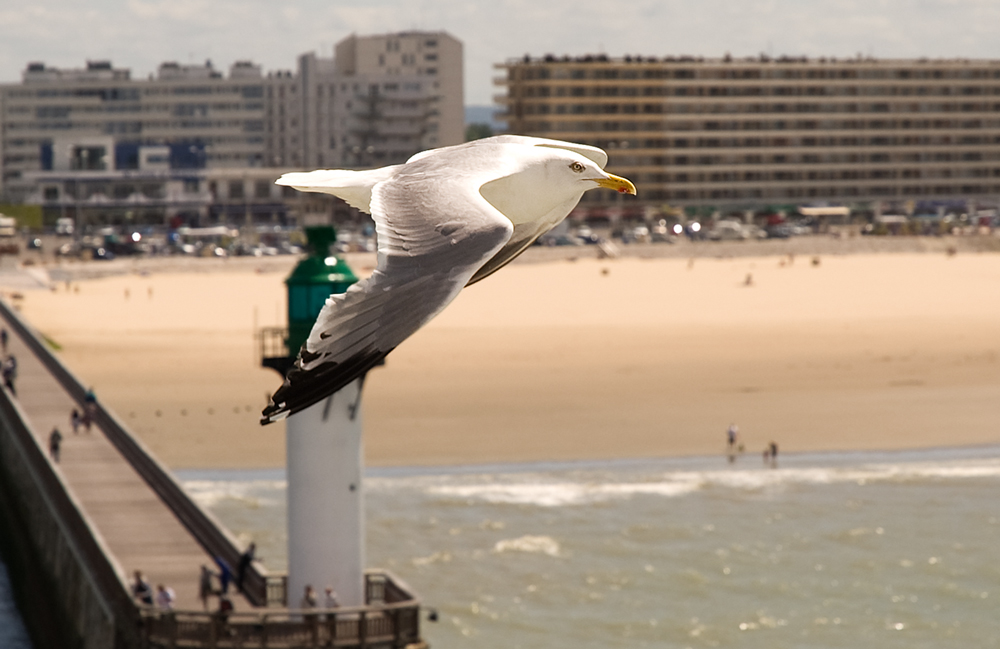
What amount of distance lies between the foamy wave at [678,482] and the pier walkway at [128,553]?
9753 mm

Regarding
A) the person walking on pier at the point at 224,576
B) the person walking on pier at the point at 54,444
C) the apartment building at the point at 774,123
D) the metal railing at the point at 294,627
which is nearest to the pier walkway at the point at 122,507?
the person walking on pier at the point at 54,444

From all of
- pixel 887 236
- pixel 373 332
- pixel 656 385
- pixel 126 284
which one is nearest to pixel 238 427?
pixel 656 385

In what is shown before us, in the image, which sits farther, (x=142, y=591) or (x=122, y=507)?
(x=122, y=507)

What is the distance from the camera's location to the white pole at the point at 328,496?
1861 centimetres

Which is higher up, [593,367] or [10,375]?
[10,375]

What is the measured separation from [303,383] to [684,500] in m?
34.2

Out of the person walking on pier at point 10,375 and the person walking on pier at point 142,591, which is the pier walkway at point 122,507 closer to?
the person walking on pier at point 142,591

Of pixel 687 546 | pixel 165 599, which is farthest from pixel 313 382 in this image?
pixel 687 546

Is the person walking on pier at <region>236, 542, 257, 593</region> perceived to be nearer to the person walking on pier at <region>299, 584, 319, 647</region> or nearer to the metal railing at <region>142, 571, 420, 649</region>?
the metal railing at <region>142, 571, 420, 649</region>

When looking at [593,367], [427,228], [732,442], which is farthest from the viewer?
[593,367]

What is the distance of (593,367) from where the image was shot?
62.6 meters

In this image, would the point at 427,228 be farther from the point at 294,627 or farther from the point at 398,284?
the point at 294,627

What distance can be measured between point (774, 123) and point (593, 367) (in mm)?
123971

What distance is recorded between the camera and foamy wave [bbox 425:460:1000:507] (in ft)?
127
